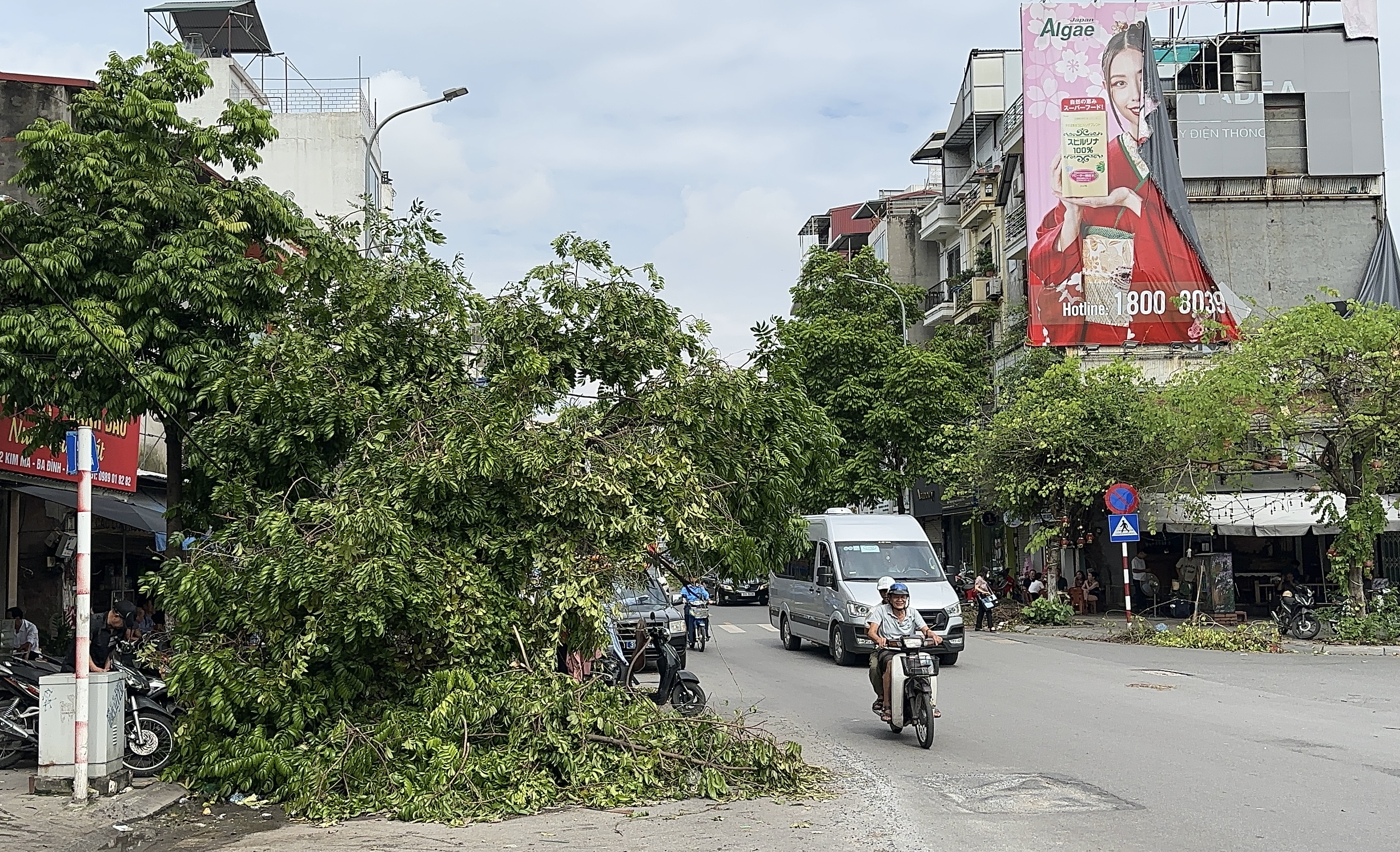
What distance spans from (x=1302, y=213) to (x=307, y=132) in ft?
97.7

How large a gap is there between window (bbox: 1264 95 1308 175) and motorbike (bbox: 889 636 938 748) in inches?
1245

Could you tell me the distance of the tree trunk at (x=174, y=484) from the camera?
1250 centimetres

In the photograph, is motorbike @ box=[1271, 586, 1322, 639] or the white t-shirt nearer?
the white t-shirt

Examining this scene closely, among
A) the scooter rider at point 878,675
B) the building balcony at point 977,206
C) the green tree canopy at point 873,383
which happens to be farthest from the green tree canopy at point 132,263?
the building balcony at point 977,206

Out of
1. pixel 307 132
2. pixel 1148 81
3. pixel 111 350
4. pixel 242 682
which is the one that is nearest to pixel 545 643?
pixel 242 682

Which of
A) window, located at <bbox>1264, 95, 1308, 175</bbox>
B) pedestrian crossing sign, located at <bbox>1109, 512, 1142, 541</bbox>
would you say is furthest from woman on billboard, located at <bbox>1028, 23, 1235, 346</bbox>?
pedestrian crossing sign, located at <bbox>1109, 512, 1142, 541</bbox>

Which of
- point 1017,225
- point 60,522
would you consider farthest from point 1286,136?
point 60,522

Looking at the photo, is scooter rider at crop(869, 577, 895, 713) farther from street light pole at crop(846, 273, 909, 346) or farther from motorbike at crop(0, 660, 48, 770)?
street light pole at crop(846, 273, 909, 346)

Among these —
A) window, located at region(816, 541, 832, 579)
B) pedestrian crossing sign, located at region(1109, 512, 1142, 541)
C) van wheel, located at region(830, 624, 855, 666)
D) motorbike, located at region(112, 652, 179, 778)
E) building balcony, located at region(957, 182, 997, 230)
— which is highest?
building balcony, located at region(957, 182, 997, 230)

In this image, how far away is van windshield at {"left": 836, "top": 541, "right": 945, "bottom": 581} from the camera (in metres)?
21.0

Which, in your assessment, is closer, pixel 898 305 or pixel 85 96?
pixel 85 96

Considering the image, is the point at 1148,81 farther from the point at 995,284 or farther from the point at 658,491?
the point at 658,491

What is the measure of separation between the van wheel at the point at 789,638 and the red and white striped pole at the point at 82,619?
16.0 metres

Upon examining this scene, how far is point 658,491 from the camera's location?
1098 centimetres
